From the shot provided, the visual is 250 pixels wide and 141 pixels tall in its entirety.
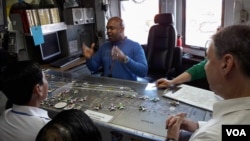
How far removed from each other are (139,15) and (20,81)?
282 cm

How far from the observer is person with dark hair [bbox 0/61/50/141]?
1037 millimetres

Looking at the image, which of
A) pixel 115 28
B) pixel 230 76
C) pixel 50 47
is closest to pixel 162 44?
pixel 115 28

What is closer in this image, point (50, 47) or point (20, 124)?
point (20, 124)

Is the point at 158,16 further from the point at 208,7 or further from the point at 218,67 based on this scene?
the point at 218,67

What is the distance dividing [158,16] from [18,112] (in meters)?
2.19

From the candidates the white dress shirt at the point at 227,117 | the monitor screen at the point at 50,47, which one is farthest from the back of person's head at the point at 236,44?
the monitor screen at the point at 50,47

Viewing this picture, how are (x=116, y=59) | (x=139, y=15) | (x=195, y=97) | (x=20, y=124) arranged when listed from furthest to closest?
(x=139, y=15) < (x=116, y=59) < (x=195, y=97) < (x=20, y=124)

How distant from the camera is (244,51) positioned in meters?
0.68

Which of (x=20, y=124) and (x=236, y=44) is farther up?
(x=236, y=44)

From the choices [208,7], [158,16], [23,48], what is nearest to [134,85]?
[158,16]

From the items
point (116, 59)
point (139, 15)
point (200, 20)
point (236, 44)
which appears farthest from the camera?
point (139, 15)

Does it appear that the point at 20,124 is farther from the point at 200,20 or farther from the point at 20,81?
the point at 200,20

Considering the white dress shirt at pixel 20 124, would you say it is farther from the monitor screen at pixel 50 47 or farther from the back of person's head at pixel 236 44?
the monitor screen at pixel 50 47

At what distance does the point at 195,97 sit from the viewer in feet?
4.83
